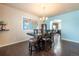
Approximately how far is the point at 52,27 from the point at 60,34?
1.18 ft

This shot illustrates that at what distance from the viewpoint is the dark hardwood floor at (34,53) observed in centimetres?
285

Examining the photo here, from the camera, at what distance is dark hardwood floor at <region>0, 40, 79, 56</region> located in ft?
9.35

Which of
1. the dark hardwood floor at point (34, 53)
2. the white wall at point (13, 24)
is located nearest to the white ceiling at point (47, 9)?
the white wall at point (13, 24)

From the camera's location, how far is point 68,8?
2.98 meters

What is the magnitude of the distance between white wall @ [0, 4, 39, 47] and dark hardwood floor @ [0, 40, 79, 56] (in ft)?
0.55

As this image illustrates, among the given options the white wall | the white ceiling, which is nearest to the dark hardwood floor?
the white wall

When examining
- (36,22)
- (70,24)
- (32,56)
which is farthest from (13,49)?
(70,24)

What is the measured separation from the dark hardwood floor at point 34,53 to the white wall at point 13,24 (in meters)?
0.17

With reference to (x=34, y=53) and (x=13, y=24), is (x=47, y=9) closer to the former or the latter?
(x=13, y=24)

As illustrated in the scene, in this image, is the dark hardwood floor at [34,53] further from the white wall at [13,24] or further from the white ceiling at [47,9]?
the white ceiling at [47,9]

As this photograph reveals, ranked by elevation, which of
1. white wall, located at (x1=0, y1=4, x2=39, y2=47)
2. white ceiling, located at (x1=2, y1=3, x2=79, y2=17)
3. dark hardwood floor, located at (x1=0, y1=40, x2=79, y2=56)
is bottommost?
dark hardwood floor, located at (x1=0, y1=40, x2=79, y2=56)

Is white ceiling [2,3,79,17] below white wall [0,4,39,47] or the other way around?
the other way around

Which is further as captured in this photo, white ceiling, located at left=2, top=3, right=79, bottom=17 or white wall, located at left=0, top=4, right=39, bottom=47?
white wall, located at left=0, top=4, right=39, bottom=47

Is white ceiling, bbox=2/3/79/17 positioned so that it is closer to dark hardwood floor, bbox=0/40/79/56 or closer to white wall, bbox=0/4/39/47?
white wall, bbox=0/4/39/47
